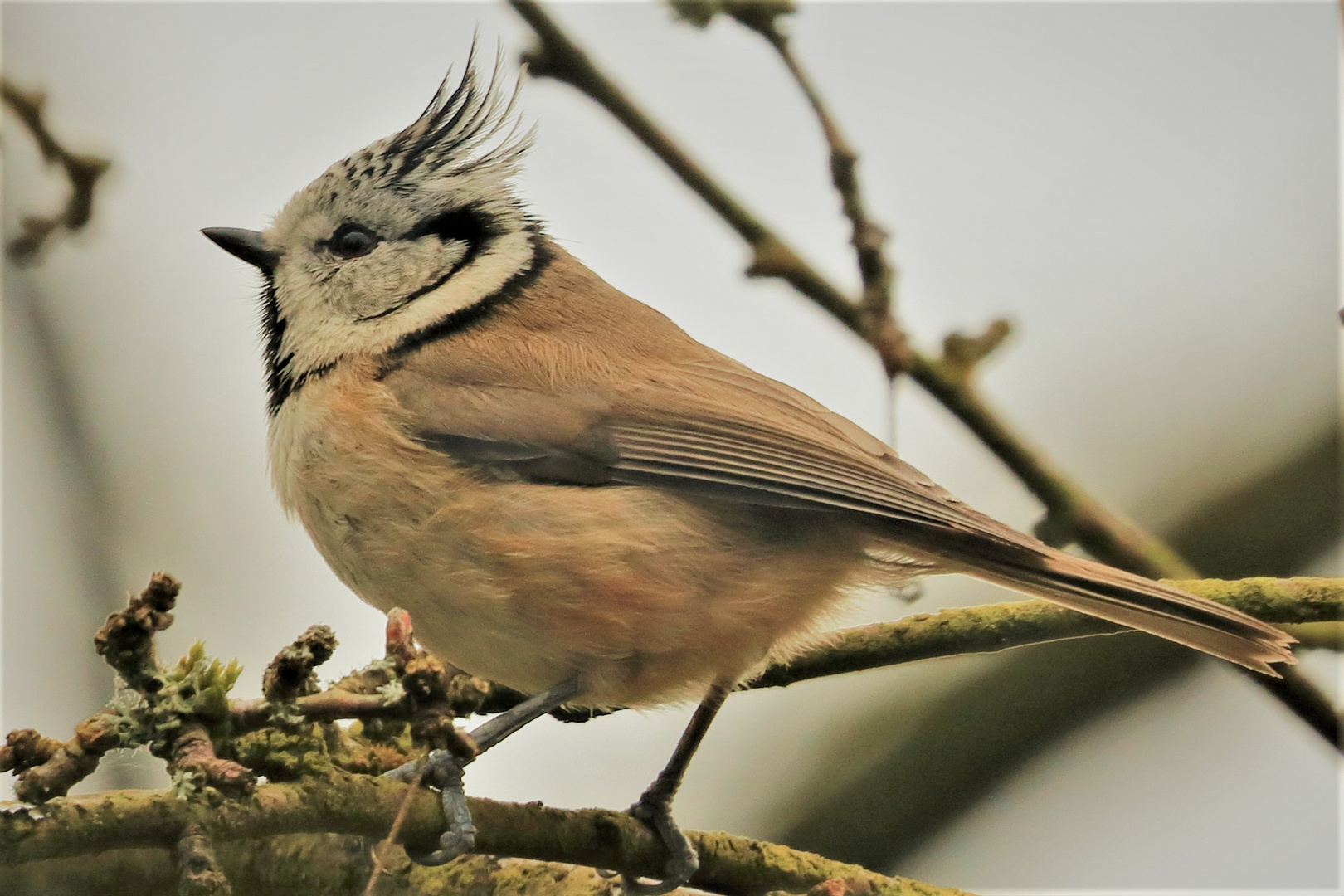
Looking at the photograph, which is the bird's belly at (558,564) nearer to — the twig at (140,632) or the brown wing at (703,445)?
the brown wing at (703,445)

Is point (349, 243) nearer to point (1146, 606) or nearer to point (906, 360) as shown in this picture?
point (906, 360)

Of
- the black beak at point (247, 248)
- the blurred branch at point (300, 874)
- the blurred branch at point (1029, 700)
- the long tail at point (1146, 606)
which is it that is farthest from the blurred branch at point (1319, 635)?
the black beak at point (247, 248)

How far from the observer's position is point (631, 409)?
2279 mm

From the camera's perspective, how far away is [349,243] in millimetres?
2557

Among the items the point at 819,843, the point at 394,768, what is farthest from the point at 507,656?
the point at 819,843

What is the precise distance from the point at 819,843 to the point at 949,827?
36cm

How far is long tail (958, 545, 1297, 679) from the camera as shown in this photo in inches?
76.5

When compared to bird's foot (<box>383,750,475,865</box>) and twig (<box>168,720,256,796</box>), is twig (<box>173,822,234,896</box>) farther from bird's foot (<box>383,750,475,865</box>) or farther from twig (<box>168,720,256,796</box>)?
bird's foot (<box>383,750,475,865</box>)

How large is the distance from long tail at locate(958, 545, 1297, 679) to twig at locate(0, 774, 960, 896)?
51cm

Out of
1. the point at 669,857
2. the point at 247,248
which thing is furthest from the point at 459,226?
→ the point at 669,857

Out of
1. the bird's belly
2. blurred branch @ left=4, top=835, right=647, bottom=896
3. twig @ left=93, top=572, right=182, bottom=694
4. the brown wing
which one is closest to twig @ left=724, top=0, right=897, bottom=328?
the brown wing

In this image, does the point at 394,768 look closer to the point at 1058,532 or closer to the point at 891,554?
the point at 891,554

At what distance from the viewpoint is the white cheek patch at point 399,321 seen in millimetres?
2445

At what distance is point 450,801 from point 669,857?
1.67 feet
